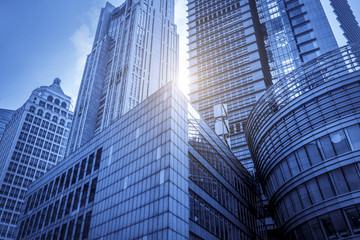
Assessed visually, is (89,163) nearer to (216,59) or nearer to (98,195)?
(98,195)

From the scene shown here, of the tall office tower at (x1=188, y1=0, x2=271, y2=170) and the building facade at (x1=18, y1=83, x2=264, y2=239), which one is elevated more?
the tall office tower at (x1=188, y1=0, x2=271, y2=170)

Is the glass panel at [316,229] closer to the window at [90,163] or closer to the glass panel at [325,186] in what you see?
the glass panel at [325,186]

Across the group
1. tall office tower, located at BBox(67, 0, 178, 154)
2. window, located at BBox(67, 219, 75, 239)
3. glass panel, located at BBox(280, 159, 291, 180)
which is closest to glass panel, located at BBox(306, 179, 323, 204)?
glass panel, located at BBox(280, 159, 291, 180)

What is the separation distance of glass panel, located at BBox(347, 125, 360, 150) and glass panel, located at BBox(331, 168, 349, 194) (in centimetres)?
380

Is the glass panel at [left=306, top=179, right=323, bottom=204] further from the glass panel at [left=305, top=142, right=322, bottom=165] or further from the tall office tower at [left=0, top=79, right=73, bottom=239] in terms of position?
the tall office tower at [left=0, top=79, right=73, bottom=239]

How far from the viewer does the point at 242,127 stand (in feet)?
329

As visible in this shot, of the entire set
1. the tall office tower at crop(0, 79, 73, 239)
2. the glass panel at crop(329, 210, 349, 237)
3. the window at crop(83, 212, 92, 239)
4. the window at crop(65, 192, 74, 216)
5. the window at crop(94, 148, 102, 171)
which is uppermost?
the tall office tower at crop(0, 79, 73, 239)

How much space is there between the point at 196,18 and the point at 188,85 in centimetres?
3276

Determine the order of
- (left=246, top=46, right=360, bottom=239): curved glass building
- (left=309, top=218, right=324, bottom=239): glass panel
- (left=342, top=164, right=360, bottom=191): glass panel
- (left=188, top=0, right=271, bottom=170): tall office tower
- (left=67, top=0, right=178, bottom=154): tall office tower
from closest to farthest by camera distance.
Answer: (left=342, top=164, right=360, bottom=191): glass panel → (left=246, top=46, right=360, bottom=239): curved glass building → (left=309, top=218, right=324, bottom=239): glass panel → (left=188, top=0, right=271, bottom=170): tall office tower → (left=67, top=0, right=178, bottom=154): tall office tower

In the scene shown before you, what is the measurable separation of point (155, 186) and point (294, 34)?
81.2 m

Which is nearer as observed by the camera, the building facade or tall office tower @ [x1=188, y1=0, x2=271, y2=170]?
the building facade

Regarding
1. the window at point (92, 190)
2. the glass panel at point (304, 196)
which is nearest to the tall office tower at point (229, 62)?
the glass panel at point (304, 196)

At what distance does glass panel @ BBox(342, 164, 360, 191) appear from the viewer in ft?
136

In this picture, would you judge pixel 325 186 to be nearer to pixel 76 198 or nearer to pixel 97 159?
pixel 97 159
